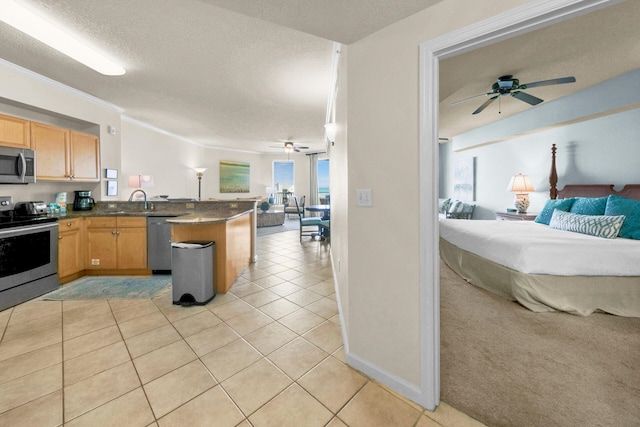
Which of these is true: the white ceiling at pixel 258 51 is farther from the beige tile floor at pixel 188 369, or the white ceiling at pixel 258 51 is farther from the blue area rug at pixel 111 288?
the blue area rug at pixel 111 288

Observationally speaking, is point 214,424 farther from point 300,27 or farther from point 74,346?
point 300,27

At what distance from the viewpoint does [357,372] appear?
1.73m

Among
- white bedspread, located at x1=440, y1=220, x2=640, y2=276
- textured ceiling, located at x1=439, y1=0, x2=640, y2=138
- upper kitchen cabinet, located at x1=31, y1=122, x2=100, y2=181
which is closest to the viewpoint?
textured ceiling, located at x1=439, y1=0, x2=640, y2=138

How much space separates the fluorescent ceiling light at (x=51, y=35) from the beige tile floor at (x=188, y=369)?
2.57m

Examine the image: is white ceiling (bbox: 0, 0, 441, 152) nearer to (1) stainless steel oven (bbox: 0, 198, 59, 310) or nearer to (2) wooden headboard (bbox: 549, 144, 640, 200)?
(1) stainless steel oven (bbox: 0, 198, 59, 310)

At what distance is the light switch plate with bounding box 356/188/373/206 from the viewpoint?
164 centimetres

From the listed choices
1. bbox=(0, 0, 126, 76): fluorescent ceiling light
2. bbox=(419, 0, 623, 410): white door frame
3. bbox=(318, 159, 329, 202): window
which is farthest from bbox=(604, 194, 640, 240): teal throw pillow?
bbox=(318, 159, 329, 202): window

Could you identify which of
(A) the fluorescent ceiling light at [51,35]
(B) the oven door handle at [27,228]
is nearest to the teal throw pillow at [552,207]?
(A) the fluorescent ceiling light at [51,35]

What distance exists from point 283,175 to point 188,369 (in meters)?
8.57

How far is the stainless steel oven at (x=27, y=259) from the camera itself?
102 inches

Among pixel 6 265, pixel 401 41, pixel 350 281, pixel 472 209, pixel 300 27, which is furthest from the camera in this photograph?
pixel 472 209

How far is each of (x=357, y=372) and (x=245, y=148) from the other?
8111 millimetres

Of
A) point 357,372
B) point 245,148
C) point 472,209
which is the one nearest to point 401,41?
point 357,372

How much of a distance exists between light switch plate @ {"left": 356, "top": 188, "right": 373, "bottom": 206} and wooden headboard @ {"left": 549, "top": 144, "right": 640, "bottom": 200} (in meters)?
3.88
